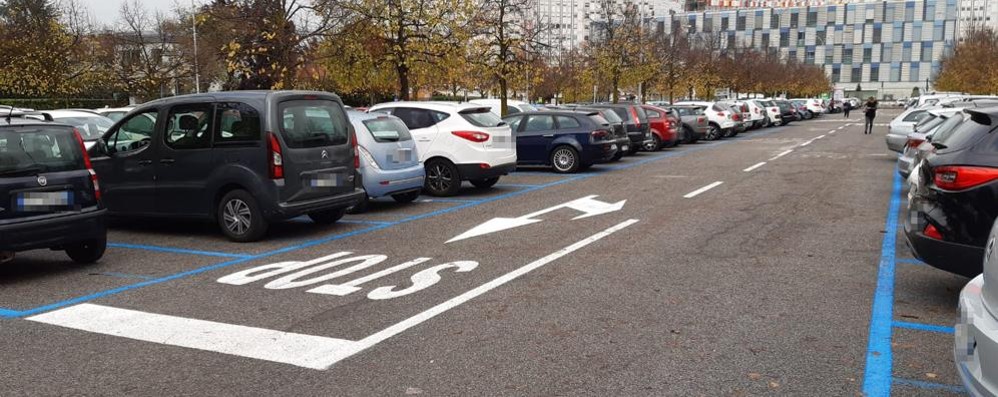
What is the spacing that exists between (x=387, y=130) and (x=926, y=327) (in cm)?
787

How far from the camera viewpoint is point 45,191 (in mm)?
7199

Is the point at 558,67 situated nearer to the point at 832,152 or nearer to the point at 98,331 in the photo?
the point at 832,152

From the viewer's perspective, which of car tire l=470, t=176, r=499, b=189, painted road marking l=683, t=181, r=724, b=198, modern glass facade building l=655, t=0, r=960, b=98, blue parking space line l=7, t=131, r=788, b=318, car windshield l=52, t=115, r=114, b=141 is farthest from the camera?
modern glass facade building l=655, t=0, r=960, b=98

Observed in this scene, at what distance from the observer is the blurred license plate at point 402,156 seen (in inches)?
457

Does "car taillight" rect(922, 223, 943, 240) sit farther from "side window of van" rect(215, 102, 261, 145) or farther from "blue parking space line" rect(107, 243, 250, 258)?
"side window of van" rect(215, 102, 261, 145)

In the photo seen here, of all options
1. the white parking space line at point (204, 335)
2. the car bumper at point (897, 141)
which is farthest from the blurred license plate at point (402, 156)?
the car bumper at point (897, 141)

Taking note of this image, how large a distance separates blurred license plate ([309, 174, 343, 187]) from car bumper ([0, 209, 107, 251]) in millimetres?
2269

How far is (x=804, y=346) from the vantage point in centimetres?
505

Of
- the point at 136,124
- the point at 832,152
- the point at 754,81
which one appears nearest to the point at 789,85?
the point at 754,81

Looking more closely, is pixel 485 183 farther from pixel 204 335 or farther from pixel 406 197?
pixel 204 335

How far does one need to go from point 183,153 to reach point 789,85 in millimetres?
100470

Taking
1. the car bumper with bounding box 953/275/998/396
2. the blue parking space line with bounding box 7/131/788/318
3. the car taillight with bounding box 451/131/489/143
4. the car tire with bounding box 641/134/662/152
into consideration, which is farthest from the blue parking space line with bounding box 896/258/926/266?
the car tire with bounding box 641/134/662/152

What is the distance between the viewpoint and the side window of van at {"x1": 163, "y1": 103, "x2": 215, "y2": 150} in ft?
30.0

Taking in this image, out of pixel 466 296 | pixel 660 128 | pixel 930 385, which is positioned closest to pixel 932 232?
pixel 930 385
